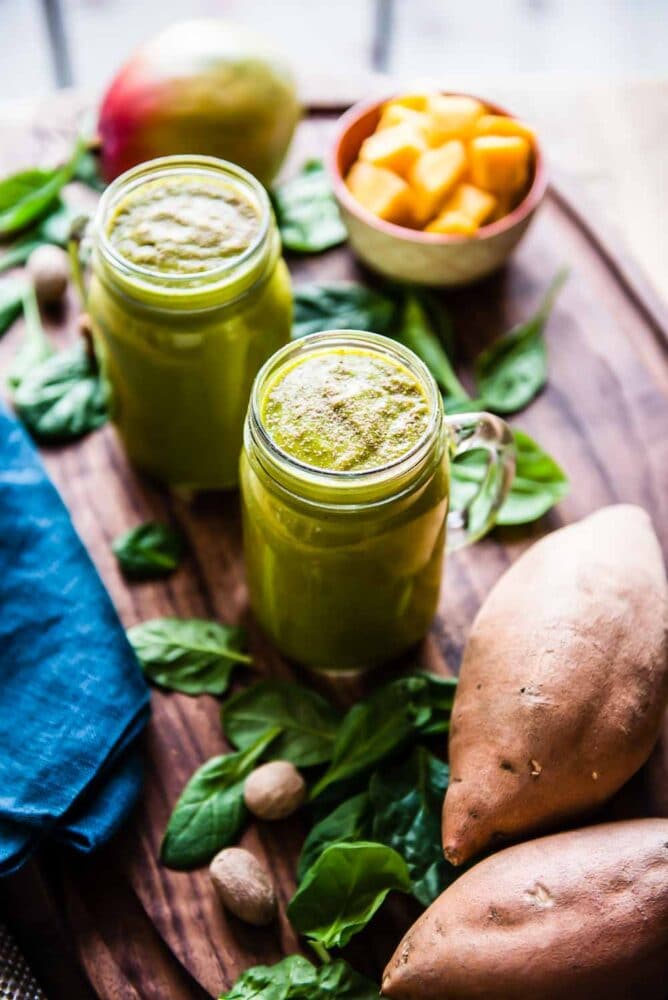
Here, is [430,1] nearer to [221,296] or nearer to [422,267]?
[422,267]

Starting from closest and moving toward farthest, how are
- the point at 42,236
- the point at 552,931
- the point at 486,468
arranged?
1. the point at 552,931
2. the point at 486,468
3. the point at 42,236

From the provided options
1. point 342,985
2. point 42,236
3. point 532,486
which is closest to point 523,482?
point 532,486

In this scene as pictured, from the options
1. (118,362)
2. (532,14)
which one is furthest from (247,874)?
(532,14)

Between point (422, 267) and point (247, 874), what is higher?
point (422, 267)

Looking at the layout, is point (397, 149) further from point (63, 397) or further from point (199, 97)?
point (63, 397)

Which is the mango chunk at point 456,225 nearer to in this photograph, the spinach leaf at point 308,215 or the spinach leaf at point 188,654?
the spinach leaf at point 308,215

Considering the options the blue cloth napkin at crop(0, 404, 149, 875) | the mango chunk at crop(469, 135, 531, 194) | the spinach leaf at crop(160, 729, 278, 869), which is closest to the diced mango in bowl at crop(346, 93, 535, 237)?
the mango chunk at crop(469, 135, 531, 194)
